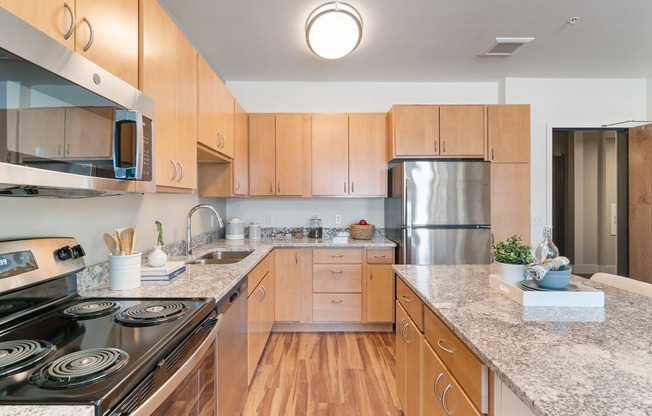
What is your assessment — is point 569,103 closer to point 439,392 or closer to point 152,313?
point 439,392

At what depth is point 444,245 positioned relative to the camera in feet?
9.07

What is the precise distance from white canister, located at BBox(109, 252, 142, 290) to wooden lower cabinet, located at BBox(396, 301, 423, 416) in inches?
53.1

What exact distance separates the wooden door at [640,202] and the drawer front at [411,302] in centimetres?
314

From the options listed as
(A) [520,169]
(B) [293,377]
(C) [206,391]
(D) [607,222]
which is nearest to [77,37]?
(C) [206,391]

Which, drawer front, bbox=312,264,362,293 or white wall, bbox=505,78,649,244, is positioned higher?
white wall, bbox=505,78,649,244

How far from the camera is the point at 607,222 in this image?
3342 millimetres

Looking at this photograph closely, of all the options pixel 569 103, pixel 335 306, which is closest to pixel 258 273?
pixel 335 306

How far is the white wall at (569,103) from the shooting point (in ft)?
10.8

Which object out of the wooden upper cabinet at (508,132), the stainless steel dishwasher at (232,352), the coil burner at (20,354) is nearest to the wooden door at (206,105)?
the stainless steel dishwasher at (232,352)

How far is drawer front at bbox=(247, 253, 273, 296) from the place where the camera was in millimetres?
1971

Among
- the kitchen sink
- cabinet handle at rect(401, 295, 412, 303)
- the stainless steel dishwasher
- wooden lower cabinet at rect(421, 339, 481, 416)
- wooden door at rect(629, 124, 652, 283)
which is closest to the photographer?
wooden lower cabinet at rect(421, 339, 481, 416)

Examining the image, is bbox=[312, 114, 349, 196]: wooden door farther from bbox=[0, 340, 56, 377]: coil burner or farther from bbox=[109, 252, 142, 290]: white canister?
bbox=[0, 340, 56, 377]: coil burner

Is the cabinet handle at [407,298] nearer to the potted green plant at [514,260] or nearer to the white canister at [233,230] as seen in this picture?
the potted green plant at [514,260]

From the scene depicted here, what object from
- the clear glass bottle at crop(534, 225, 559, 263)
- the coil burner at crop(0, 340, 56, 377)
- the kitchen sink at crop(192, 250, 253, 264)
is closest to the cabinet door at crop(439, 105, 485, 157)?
the clear glass bottle at crop(534, 225, 559, 263)
